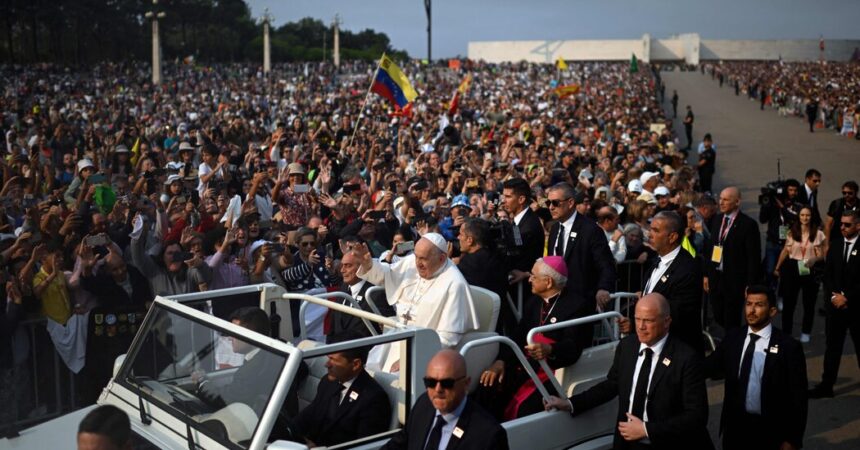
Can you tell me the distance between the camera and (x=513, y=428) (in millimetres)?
4883

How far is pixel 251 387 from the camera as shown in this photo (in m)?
4.28

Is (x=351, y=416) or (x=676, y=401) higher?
(x=676, y=401)

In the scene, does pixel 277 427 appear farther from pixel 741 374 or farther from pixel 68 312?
pixel 68 312

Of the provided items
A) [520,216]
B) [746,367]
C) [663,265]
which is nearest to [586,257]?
[663,265]

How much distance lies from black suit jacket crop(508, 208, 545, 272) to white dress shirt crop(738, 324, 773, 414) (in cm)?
267

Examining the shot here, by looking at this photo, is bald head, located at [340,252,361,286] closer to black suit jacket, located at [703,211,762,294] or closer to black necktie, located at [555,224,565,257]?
black necktie, located at [555,224,565,257]

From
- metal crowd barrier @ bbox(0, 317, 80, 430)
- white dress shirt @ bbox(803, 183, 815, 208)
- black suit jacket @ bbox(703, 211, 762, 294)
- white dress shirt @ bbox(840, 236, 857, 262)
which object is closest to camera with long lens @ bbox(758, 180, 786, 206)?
white dress shirt @ bbox(803, 183, 815, 208)

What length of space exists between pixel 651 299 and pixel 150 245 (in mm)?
5332

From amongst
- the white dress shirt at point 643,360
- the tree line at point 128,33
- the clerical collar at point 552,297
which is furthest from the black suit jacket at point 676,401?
the tree line at point 128,33

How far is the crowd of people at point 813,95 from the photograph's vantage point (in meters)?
36.6

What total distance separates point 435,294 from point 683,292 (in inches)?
79.2

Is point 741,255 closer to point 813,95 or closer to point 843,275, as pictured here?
point 843,275

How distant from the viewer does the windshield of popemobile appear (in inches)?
165

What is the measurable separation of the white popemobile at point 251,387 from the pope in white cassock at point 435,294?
0.19 m
